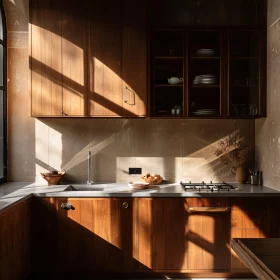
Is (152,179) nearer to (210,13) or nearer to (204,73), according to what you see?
(204,73)

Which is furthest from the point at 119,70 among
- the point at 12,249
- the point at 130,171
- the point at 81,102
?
the point at 12,249

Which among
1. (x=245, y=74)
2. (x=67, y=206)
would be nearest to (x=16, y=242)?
(x=67, y=206)

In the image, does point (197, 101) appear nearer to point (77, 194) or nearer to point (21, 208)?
point (77, 194)

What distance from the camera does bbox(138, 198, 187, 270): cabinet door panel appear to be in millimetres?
3396

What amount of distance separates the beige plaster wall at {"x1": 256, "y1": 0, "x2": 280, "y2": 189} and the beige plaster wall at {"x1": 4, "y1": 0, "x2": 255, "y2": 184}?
0.40 metres

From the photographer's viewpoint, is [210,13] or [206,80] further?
[210,13]

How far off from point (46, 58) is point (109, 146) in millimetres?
1105

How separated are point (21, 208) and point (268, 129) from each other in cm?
237

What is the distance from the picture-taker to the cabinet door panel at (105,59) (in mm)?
3619

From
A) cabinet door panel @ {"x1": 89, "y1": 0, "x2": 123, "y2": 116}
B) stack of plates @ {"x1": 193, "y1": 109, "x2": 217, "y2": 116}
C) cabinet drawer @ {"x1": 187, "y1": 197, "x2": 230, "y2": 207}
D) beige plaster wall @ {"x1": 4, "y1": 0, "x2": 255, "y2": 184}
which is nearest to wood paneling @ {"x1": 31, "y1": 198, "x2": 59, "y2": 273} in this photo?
beige plaster wall @ {"x1": 4, "y1": 0, "x2": 255, "y2": 184}

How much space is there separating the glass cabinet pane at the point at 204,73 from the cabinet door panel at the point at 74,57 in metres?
1.03

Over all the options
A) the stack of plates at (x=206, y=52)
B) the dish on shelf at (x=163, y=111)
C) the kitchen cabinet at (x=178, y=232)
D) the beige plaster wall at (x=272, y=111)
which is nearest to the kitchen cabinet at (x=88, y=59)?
the dish on shelf at (x=163, y=111)

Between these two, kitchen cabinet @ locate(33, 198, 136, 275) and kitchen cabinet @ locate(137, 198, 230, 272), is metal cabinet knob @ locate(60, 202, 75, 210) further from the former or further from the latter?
kitchen cabinet @ locate(137, 198, 230, 272)

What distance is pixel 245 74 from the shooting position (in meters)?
3.77
